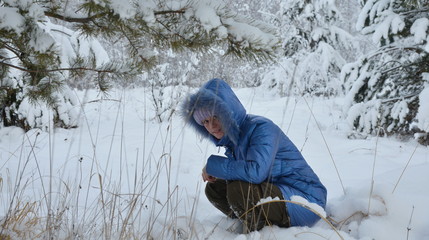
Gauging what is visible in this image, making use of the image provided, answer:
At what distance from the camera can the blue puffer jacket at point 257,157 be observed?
185 centimetres

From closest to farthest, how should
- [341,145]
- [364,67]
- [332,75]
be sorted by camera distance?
[341,145], [364,67], [332,75]

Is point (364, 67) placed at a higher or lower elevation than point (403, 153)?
higher

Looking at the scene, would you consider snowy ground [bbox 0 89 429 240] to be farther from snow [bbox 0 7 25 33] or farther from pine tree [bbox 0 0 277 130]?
snow [bbox 0 7 25 33]

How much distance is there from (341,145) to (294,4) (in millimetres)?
5727

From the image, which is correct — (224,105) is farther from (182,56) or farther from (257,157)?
(182,56)

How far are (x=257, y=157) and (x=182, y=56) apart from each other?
3.79 metres

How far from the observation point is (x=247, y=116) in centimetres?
208

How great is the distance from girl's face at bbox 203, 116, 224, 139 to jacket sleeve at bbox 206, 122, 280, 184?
18 centimetres

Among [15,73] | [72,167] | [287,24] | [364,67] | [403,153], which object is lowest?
[72,167]

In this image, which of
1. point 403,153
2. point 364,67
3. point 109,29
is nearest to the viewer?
point 109,29

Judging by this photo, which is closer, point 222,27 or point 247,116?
point 222,27

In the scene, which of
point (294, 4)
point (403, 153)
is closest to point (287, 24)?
point (294, 4)

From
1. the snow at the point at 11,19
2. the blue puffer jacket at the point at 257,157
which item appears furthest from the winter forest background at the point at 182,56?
the blue puffer jacket at the point at 257,157

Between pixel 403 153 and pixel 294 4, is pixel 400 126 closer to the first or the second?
pixel 403 153
